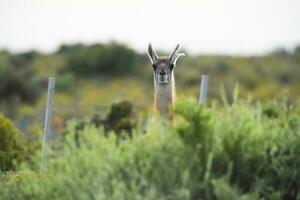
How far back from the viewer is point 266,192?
368 inches

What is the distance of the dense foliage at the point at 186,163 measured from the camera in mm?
9000

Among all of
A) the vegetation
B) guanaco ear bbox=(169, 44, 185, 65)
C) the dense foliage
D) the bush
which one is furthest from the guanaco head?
the dense foliage

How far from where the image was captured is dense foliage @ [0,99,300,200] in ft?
29.5

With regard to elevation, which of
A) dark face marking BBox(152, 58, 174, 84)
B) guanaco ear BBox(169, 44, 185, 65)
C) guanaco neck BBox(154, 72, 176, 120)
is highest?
guanaco ear BBox(169, 44, 185, 65)

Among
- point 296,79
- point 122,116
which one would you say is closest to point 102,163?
point 122,116

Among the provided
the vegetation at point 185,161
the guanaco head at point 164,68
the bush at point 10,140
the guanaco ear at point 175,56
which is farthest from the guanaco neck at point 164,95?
the vegetation at point 185,161

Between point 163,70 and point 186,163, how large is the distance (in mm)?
6787

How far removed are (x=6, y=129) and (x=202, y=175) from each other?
27.1 ft

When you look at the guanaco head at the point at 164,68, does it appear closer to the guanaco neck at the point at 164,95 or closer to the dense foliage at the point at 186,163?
the guanaco neck at the point at 164,95

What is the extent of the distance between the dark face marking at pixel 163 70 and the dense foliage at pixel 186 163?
19.6 feet

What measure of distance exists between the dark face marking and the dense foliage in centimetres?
596

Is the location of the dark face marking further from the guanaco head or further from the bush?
the bush

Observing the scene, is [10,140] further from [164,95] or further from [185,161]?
[185,161]

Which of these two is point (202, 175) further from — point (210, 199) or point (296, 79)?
point (296, 79)
